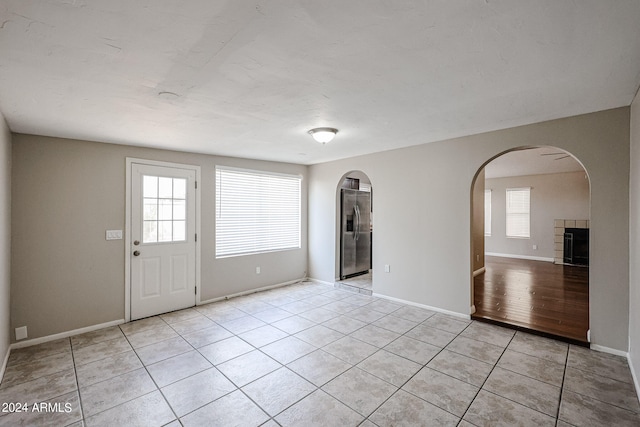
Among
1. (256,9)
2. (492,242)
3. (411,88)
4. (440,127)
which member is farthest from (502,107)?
(492,242)

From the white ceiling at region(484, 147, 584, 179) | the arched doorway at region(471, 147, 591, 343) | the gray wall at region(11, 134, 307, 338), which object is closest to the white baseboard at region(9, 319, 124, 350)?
the gray wall at region(11, 134, 307, 338)

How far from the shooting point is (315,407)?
219cm

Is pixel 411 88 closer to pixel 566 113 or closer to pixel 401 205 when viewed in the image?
pixel 566 113

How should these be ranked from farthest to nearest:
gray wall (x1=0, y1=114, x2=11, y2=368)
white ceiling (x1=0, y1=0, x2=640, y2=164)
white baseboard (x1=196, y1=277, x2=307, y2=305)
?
white baseboard (x1=196, y1=277, x2=307, y2=305) → gray wall (x1=0, y1=114, x2=11, y2=368) → white ceiling (x1=0, y1=0, x2=640, y2=164)

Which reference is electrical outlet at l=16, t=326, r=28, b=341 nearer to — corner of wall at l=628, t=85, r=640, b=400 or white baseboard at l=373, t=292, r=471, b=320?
white baseboard at l=373, t=292, r=471, b=320

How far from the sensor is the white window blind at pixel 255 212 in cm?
505

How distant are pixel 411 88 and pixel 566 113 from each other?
1928 mm

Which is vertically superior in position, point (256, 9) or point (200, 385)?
point (256, 9)

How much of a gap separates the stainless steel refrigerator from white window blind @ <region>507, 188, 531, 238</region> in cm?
525

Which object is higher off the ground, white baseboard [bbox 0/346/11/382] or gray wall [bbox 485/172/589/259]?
gray wall [bbox 485/172/589/259]

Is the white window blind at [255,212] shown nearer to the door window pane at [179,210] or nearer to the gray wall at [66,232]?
the door window pane at [179,210]

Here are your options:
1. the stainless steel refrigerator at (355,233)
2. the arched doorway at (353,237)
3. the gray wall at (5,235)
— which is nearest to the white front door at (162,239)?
the gray wall at (5,235)

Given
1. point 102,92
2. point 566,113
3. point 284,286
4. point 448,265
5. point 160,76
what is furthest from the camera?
point 284,286

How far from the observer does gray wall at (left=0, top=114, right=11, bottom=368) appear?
9.16 ft
